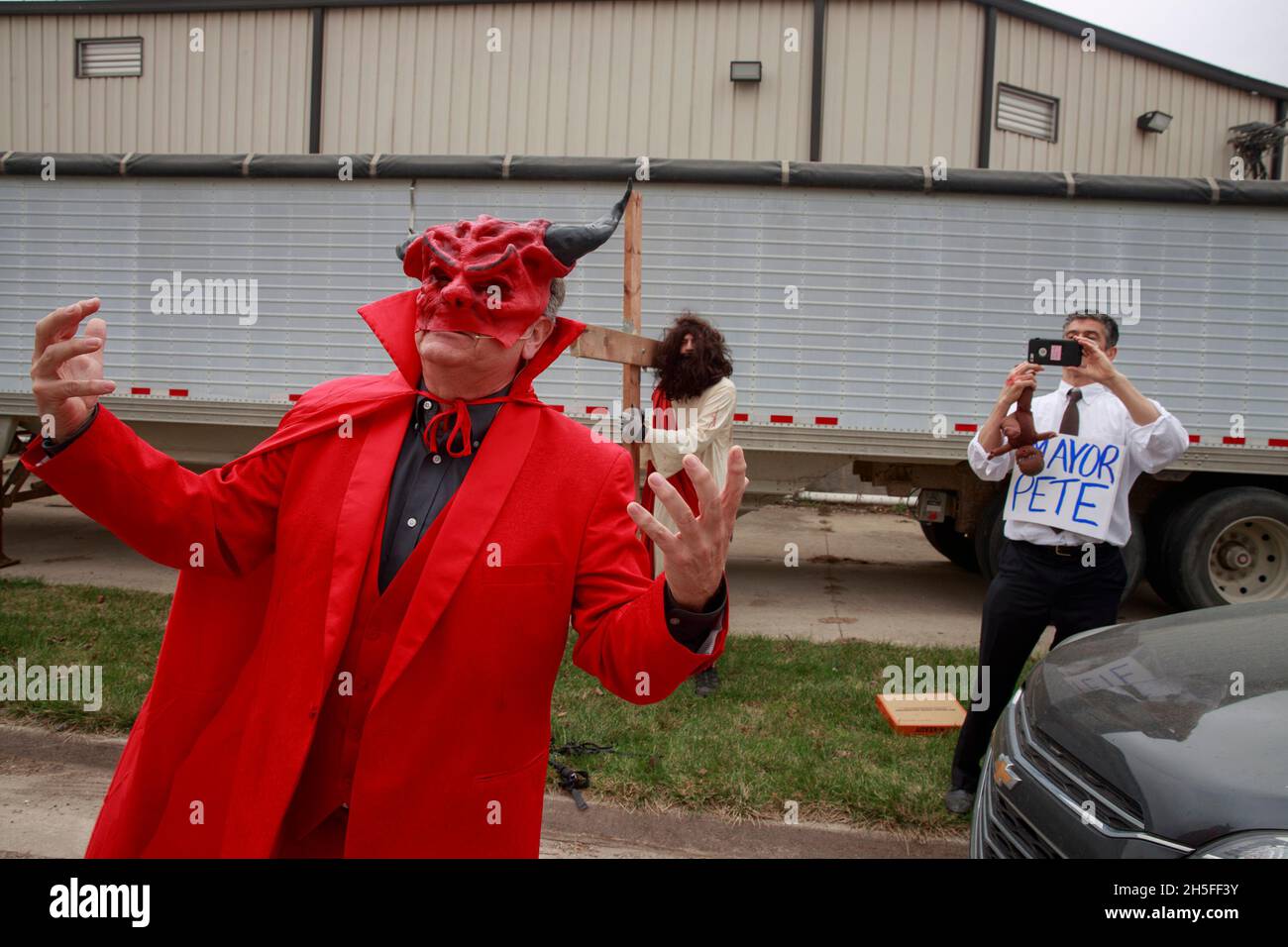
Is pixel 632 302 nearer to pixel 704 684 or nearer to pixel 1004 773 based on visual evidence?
pixel 704 684

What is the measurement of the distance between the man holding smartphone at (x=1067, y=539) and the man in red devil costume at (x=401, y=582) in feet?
8.22

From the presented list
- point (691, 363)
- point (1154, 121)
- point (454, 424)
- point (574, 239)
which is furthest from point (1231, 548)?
point (454, 424)

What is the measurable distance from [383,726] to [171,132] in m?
13.5

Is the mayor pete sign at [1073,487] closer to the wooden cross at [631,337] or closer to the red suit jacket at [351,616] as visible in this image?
the wooden cross at [631,337]

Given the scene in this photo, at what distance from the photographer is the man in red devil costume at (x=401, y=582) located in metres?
1.71

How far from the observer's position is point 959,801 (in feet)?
13.4

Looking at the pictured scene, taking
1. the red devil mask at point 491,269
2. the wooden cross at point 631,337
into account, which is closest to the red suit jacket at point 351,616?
the red devil mask at point 491,269

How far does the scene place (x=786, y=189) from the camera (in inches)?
297

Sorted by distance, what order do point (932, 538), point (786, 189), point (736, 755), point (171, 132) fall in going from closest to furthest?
1. point (736, 755)
2. point (786, 189)
3. point (932, 538)
4. point (171, 132)

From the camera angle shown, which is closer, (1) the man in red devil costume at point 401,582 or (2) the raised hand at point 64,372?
(2) the raised hand at point 64,372

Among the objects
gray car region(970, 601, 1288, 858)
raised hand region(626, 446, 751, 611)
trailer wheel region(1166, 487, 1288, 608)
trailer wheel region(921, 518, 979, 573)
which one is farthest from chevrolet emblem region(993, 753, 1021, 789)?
trailer wheel region(921, 518, 979, 573)

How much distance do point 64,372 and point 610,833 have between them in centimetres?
301
